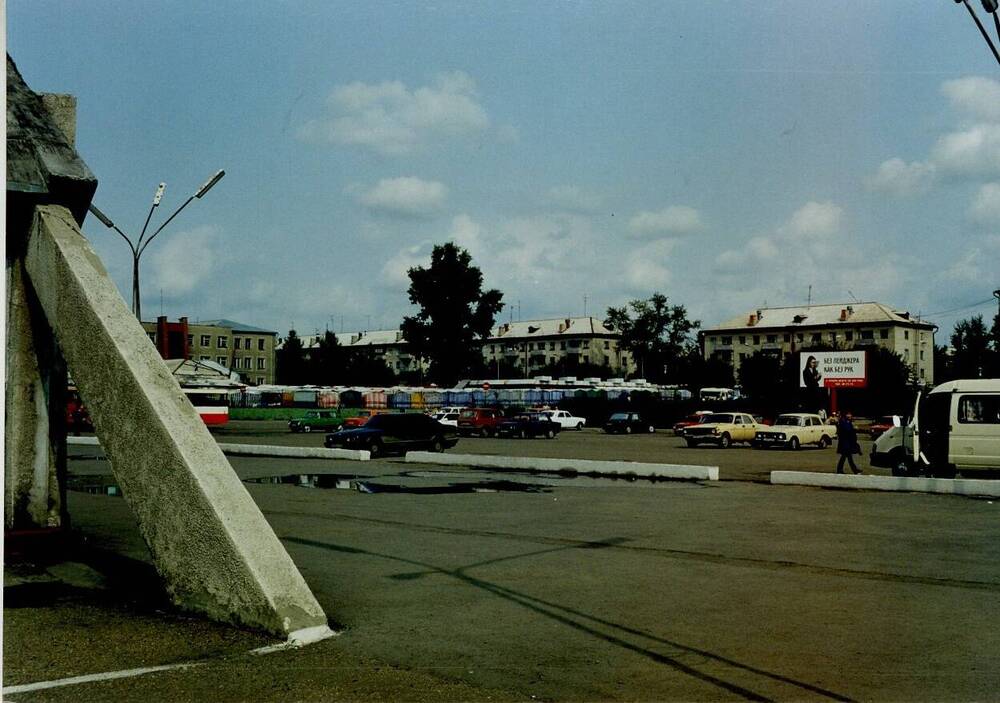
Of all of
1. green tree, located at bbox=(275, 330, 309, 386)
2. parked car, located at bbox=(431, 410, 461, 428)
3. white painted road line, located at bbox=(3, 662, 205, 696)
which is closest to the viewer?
white painted road line, located at bbox=(3, 662, 205, 696)

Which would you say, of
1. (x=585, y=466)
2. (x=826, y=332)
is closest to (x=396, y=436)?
(x=585, y=466)

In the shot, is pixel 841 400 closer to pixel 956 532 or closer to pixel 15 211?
pixel 956 532

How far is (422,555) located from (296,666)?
4.68m

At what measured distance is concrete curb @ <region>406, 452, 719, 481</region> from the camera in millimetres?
22797

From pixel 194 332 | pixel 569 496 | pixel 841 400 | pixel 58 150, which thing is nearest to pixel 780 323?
pixel 841 400

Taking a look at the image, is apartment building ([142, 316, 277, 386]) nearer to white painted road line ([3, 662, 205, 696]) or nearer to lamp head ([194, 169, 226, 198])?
lamp head ([194, 169, 226, 198])

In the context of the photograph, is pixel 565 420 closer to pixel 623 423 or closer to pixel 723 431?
pixel 623 423

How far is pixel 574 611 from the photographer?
8055 millimetres

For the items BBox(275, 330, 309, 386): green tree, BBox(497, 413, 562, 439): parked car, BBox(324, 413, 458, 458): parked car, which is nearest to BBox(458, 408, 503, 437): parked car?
BBox(497, 413, 562, 439): parked car

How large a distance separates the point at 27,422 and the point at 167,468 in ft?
11.7

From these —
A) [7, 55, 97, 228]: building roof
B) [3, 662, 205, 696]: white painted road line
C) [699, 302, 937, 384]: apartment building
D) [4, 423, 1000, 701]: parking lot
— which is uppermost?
[699, 302, 937, 384]: apartment building

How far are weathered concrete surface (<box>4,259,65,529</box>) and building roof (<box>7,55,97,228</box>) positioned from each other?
83 centimetres

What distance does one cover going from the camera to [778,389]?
62.9 metres

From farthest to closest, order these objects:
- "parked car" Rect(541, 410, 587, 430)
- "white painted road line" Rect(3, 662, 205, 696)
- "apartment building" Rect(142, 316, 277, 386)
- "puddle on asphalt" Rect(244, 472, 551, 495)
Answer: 1. "apartment building" Rect(142, 316, 277, 386)
2. "parked car" Rect(541, 410, 587, 430)
3. "puddle on asphalt" Rect(244, 472, 551, 495)
4. "white painted road line" Rect(3, 662, 205, 696)
